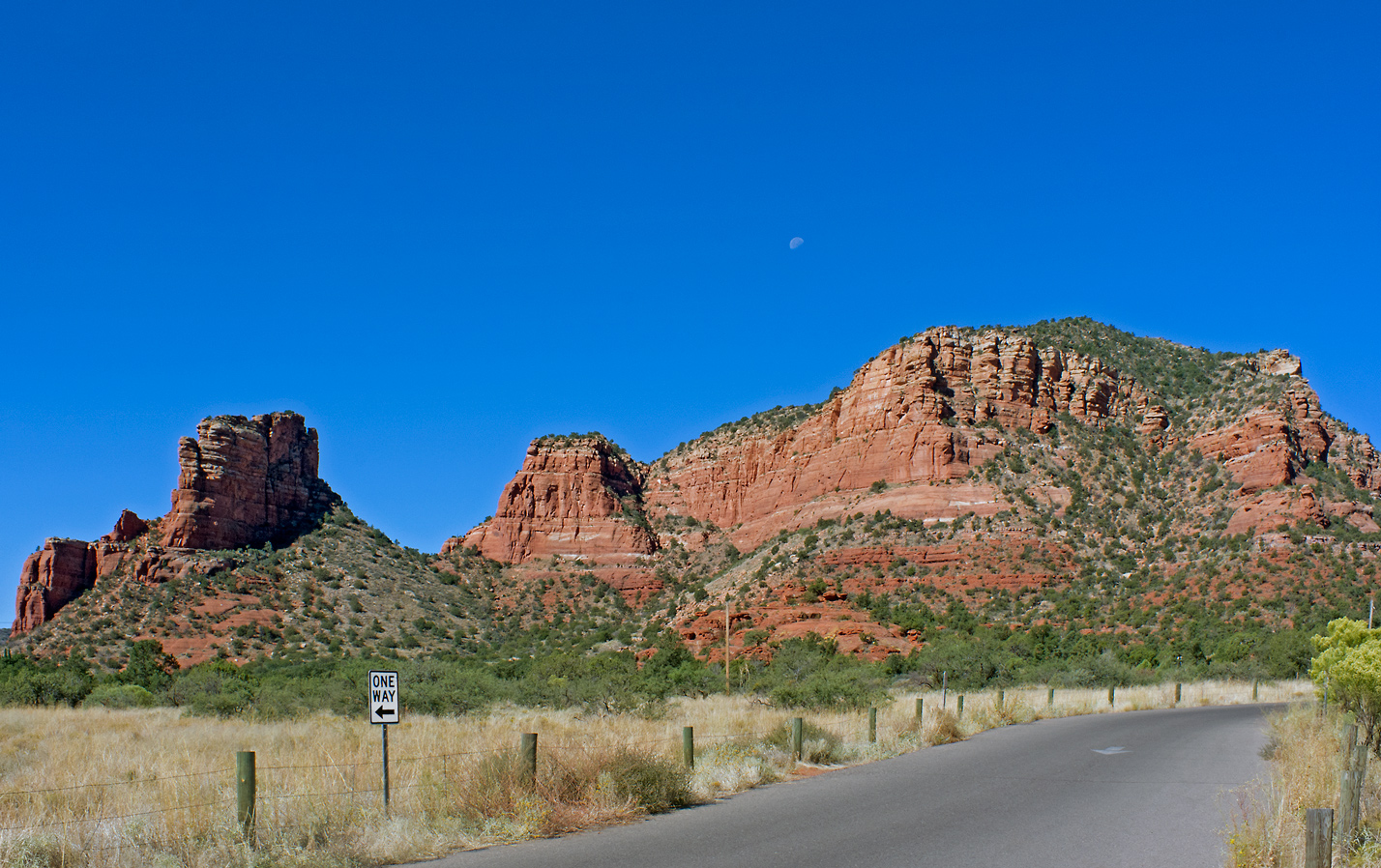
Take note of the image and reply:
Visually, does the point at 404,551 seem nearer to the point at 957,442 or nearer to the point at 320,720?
the point at 957,442

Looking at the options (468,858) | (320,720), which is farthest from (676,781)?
(320,720)

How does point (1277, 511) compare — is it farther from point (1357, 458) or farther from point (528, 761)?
point (528, 761)

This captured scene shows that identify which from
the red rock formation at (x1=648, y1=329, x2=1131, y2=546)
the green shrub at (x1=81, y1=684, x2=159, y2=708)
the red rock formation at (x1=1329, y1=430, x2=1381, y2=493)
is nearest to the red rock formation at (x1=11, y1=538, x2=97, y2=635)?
the green shrub at (x1=81, y1=684, x2=159, y2=708)

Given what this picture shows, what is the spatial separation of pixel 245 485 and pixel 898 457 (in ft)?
183

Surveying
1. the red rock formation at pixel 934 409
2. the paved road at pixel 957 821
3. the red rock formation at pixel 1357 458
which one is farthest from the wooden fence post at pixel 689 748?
the red rock formation at pixel 1357 458

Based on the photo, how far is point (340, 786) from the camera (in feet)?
35.9

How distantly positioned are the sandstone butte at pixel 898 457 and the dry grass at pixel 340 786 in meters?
52.9

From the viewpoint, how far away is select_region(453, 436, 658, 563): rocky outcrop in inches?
3686

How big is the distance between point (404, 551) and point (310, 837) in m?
80.1

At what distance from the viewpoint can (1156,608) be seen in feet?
170

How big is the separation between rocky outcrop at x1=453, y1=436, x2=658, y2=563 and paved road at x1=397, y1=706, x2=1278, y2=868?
258ft

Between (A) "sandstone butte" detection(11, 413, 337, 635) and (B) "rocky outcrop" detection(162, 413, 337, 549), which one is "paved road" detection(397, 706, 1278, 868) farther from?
(B) "rocky outcrop" detection(162, 413, 337, 549)

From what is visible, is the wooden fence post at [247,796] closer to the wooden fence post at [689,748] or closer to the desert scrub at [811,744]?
the wooden fence post at [689,748]

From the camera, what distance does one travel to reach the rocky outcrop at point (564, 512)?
93.6m
